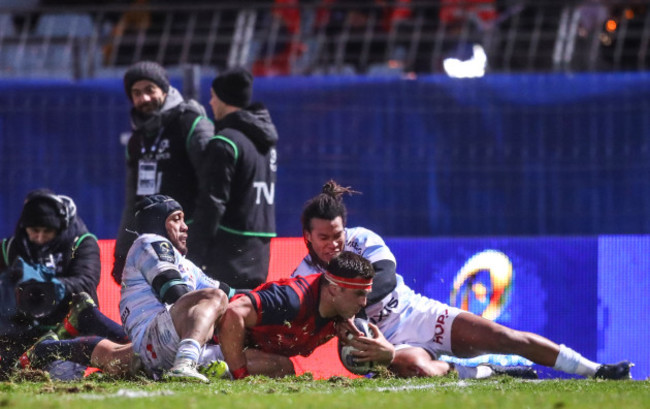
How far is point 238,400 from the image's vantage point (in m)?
5.60

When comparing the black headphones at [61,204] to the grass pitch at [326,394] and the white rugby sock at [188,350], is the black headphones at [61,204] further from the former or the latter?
the white rugby sock at [188,350]

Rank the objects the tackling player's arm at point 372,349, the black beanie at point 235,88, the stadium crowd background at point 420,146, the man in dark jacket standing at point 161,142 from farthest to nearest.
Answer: the stadium crowd background at point 420,146 < the black beanie at point 235,88 < the man in dark jacket standing at point 161,142 < the tackling player's arm at point 372,349

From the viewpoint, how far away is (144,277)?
7.23 meters

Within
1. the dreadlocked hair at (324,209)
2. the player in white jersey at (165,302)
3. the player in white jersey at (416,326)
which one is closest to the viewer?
the player in white jersey at (165,302)

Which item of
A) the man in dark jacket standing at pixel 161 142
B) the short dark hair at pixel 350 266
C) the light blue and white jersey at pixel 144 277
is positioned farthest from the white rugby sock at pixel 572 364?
the man in dark jacket standing at pixel 161 142

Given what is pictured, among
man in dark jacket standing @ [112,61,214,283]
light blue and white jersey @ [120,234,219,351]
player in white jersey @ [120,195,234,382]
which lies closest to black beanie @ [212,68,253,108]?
man in dark jacket standing @ [112,61,214,283]

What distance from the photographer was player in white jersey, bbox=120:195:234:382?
6.83 metres

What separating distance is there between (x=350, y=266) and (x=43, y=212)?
248 centimetres

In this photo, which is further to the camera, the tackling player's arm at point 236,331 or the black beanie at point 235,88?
the black beanie at point 235,88

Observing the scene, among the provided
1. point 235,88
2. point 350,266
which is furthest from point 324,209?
point 235,88

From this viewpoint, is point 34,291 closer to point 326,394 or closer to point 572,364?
point 326,394

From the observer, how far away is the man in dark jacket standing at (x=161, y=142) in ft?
28.3

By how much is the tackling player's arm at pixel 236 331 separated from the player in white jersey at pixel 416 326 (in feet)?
3.02

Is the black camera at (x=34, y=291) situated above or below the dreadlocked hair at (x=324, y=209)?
below
